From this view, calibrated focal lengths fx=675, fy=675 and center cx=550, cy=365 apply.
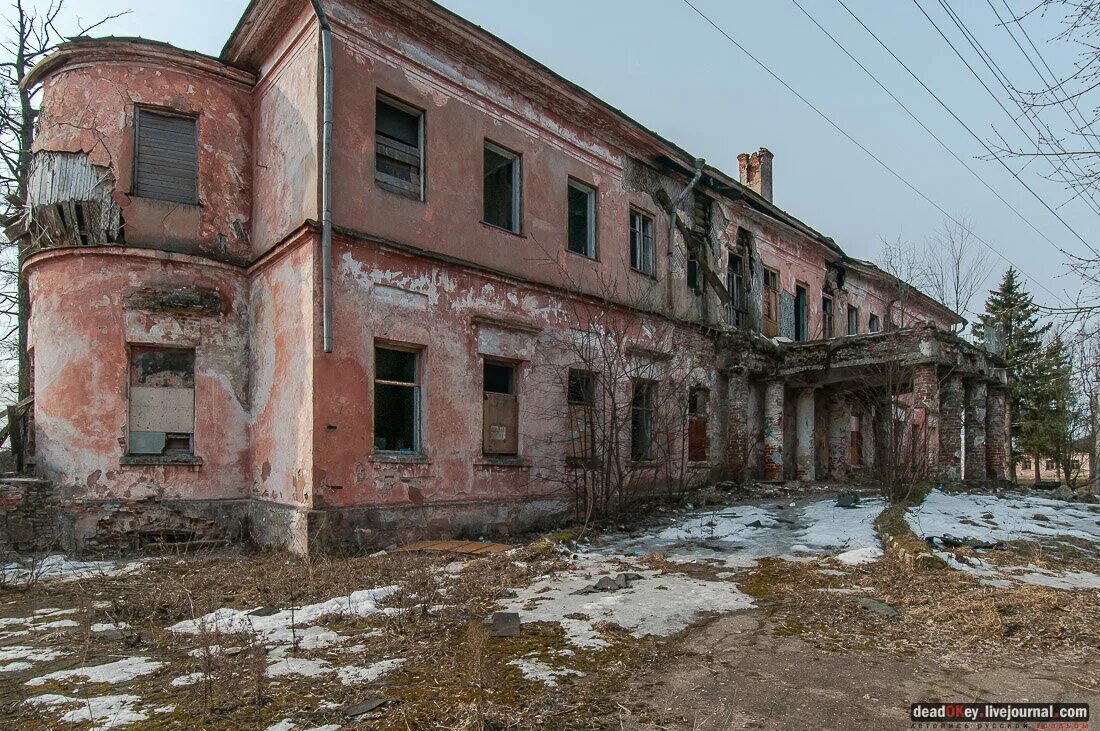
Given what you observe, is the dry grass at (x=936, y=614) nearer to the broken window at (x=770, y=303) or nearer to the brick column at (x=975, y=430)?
the broken window at (x=770, y=303)

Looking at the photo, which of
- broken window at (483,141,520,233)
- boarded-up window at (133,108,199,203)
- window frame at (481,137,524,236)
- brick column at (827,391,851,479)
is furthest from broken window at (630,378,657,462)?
brick column at (827,391,851,479)

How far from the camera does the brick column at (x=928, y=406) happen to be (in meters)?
14.5

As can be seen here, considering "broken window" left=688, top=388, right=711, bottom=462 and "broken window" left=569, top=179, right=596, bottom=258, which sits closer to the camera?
"broken window" left=569, top=179, right=596, bottom=258

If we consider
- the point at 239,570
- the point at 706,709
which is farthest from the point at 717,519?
the point at 706,709

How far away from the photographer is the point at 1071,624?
194 inches

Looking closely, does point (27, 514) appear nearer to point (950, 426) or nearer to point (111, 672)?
point (111, 672)

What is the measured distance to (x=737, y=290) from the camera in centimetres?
1741

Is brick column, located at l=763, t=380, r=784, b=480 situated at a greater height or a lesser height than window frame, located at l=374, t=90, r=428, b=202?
lesser

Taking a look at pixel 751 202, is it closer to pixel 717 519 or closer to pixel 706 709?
pixel 717 519

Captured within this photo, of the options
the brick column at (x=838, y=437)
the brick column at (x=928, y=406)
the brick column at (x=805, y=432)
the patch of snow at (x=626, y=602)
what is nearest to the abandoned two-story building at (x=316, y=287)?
the brick column at (x=928, y=406)

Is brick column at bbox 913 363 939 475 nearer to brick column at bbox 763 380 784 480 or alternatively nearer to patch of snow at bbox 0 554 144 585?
brick column at bbox 763 380 784 480

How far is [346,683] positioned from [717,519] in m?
8.42

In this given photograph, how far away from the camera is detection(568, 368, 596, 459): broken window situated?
11.1 meters

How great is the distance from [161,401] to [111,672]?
20.9ft
